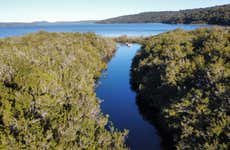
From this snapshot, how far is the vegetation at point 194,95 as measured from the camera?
20.5 metres

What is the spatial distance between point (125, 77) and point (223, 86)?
3582cm

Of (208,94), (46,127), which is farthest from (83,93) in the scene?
(208,94)

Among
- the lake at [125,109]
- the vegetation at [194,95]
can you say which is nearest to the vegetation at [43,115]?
the vegetation at [194,95]

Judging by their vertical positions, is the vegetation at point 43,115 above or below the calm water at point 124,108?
above

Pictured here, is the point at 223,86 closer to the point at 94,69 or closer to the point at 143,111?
the point at 143,111

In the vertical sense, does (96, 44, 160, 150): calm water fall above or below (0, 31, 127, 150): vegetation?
below

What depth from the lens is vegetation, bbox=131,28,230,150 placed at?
20478mm

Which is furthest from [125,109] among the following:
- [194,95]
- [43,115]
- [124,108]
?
[43,115]

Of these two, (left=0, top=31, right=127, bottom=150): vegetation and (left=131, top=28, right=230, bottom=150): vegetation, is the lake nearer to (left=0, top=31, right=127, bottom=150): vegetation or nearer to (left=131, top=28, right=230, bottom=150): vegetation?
(left=131, top=28, right=230, bottom=150): vegetation

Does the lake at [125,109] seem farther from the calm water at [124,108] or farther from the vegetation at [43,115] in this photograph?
the vegetation at [43,115]

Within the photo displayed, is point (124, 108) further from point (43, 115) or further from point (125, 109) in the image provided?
point (43, 115)

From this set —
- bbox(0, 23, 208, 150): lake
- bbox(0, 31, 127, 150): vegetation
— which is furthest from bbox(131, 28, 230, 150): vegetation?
bbox(0, 31, 127, 150): vegetation

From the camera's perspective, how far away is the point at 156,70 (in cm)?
3725

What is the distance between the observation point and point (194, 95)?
2439 centimetres
